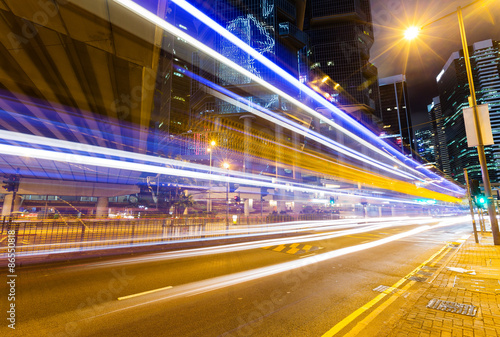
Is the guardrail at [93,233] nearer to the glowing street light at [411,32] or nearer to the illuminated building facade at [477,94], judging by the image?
the glowing street light at [411,32]

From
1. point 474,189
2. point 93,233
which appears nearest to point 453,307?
point 474,189

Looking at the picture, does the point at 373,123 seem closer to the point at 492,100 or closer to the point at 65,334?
the point at 492,100

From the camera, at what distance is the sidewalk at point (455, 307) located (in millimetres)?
3438

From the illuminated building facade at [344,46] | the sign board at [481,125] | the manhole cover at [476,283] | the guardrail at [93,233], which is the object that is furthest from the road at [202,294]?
the illuminated building facade at [344,46]

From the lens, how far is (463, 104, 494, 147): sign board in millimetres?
10242

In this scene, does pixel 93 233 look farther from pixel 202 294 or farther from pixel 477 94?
pixel 477 94

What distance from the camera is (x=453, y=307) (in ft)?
13.9

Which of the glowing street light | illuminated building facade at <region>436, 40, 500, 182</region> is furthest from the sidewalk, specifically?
illuminated building facade at <region>436, 40, 500, 182</region>

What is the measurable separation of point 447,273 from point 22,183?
2669 centimetres

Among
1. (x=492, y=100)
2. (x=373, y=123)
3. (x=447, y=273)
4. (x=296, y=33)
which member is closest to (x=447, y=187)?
(x=373, y=123)

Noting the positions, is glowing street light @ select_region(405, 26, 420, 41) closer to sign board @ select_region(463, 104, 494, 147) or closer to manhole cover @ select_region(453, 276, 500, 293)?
sign board @ select_region(463, 104, 494, 147)

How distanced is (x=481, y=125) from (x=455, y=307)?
33.9 ft

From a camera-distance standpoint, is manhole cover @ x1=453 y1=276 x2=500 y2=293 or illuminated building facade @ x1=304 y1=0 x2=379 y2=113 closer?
manhole cover @ x1=453 y1=276 x2=500 y2=293

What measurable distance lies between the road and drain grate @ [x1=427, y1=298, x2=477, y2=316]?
2.80ft
